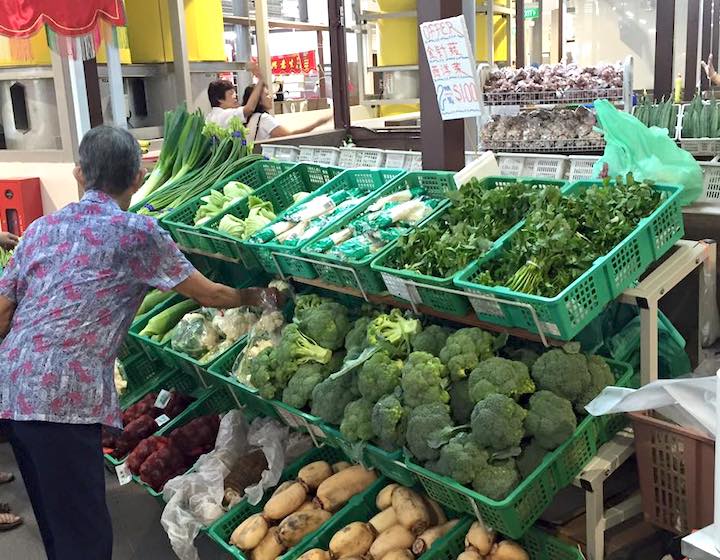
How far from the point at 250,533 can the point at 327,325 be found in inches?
32.6

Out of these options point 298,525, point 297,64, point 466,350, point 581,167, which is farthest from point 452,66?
point 297,64

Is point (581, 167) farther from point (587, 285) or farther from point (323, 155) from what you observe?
point (323, 155)

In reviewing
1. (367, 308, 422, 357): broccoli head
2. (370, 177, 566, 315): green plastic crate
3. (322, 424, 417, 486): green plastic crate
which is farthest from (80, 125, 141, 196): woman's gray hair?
(322, 424, 417, 486): green plastic crate

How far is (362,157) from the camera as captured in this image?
16.0 ft

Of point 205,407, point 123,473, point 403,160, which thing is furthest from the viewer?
point 403,160

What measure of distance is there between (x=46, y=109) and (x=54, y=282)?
399cm

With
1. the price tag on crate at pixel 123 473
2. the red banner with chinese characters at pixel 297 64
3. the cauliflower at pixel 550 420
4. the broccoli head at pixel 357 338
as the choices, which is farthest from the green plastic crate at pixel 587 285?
the red banner with chinese characters at pixel 297 64

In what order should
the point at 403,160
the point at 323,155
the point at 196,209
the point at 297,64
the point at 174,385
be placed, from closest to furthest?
1. the point at 196,209
2. the point at 174,385
3. the point at 403,160
4. the point at 323,155
5. the point at 297,64

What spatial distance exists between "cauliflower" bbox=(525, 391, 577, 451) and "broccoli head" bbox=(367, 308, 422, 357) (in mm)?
557

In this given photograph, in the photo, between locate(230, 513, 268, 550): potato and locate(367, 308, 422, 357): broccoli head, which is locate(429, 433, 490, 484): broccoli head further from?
locate(230, 513, 268, 550): potato

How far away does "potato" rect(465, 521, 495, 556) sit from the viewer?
2.39 metres

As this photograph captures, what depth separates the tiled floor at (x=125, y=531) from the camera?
3342 millimetres

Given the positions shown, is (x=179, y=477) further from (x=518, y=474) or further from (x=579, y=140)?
(x=579, y=140)

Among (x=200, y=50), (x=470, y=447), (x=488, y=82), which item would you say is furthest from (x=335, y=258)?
(x=200, y=50)
